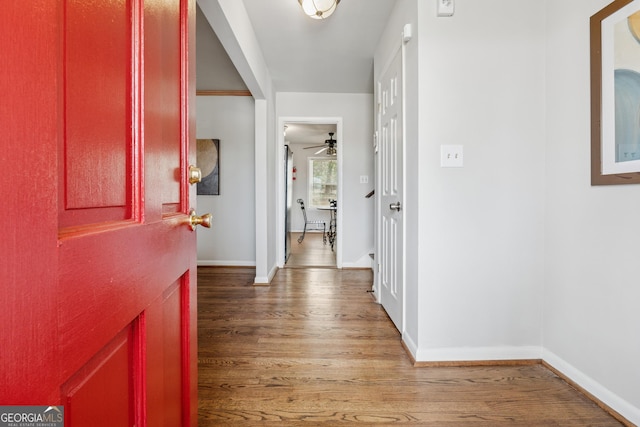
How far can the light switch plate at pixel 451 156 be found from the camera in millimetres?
1770

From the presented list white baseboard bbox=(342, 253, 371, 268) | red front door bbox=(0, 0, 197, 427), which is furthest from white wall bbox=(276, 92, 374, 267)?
red front door bbox=(0, 0, 197, 427)

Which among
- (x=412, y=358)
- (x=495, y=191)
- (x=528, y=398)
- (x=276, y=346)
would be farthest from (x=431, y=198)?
(x=276, y=346)

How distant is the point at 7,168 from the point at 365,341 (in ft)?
6.72

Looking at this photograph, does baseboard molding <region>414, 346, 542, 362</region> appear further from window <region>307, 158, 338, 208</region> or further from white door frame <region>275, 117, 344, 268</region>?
window <region>307, 158, 338, 208</region>

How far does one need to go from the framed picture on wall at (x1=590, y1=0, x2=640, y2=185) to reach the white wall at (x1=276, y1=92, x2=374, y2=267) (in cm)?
287

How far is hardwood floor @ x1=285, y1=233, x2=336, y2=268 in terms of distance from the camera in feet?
14.8

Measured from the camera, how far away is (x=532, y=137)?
1.79 metres

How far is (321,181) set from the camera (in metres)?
9.00

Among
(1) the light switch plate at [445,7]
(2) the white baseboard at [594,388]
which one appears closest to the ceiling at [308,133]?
(1) the light switch plate at [445,7]

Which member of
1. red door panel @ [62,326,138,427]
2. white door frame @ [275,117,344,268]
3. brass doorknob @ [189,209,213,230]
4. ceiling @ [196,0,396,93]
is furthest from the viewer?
white door frame @ [275,117,344,268]

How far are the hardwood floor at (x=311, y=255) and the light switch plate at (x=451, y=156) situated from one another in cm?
280

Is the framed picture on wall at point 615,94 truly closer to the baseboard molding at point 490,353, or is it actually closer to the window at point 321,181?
the baseboard molding at point 490,353

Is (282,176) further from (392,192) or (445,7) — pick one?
(445,7)

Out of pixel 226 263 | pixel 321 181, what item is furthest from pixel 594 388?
pixel 321 181
